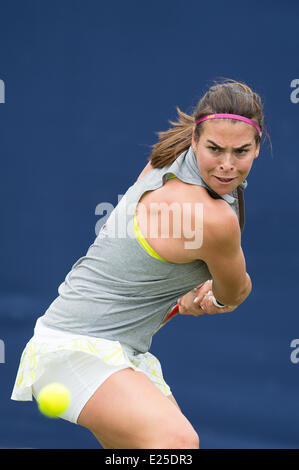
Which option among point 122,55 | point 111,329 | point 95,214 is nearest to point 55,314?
point 111,329

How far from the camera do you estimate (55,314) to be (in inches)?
82.2

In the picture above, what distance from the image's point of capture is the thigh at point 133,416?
185cm

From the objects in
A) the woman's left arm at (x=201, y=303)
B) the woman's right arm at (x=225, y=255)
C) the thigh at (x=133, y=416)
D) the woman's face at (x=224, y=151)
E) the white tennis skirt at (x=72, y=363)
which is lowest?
the thigh at (x=133, y=416)

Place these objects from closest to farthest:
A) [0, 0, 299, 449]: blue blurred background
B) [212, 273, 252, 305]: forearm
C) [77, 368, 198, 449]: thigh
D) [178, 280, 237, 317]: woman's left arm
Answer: [77, 368, 198, 449]: thigh < [212, 273, 252, 305]: forearm < [178, 280, 237, 317]: woman's left arm < [0, 0, 299, 449]: blue blurred background

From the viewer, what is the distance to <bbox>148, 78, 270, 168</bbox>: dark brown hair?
194cm

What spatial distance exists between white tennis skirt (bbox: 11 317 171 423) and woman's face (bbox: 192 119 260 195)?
479 millimetres

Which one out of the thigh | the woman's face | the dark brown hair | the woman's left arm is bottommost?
the thigh

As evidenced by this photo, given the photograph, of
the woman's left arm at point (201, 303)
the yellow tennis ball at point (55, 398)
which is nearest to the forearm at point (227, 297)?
the woman's left arm at point (201, 303)

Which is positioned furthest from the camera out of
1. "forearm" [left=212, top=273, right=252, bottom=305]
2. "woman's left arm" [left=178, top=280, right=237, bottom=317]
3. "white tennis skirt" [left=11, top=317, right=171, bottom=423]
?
"woman's left arm" [left=178, top=280, right=237, bottom=317]

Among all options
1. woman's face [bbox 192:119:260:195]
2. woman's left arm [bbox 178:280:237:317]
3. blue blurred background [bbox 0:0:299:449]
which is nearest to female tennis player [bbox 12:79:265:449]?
woman's face [bbox 192:119:260:195]

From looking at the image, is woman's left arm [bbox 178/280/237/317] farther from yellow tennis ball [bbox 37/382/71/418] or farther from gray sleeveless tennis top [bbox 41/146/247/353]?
yellow tennis ball [bbox 37/382/71/418]

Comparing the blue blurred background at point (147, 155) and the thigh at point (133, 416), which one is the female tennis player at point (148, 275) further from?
the blue blurred background at point (147, 155)
